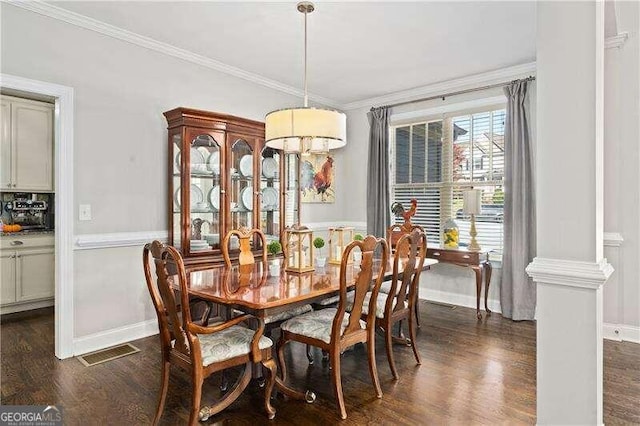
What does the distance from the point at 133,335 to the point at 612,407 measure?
360 cm

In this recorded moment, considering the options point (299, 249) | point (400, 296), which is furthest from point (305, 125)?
point (400, 296)

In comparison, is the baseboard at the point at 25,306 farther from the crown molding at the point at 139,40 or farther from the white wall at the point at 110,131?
the crown molding at the point at 139,40

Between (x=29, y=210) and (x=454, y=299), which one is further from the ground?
(x=29, y=210)

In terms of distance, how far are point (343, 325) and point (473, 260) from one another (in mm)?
2193

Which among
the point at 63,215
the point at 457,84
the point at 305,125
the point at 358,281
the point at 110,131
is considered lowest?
the point at 358,281

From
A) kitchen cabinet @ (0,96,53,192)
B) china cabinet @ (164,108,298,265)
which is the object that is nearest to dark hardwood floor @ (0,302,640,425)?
china cabinet @ (164,108,298,265)

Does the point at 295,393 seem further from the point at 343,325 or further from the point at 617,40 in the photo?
the point at 617,40

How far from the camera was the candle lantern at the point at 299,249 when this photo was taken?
2.72m

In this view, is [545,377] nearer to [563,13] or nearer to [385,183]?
[563,13]

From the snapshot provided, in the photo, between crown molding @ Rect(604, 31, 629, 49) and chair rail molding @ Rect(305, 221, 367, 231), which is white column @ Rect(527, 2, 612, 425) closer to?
crown molding @ Rect(604, 31, 629, 49)

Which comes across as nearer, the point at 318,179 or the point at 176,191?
the point at 176,191

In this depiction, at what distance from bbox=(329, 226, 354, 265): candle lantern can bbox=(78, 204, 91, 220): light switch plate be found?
6.48 ft

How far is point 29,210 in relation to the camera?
4.64 metres

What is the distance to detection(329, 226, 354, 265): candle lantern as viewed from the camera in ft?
10.1
